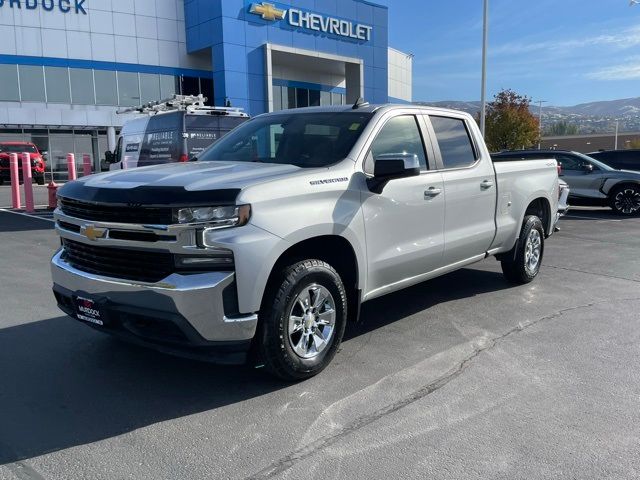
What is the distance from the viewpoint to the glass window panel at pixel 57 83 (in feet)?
100

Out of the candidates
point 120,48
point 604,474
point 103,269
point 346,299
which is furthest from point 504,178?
point 120,48

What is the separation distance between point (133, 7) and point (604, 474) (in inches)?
1335

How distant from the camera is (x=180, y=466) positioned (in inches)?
118

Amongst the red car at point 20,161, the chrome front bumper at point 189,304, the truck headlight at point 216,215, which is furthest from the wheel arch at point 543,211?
the red car at point 20,161

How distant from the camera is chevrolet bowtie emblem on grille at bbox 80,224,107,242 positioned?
12.2 ft

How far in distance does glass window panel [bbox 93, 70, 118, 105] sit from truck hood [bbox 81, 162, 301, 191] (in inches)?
1197

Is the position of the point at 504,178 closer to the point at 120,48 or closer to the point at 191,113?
the point at 191,113

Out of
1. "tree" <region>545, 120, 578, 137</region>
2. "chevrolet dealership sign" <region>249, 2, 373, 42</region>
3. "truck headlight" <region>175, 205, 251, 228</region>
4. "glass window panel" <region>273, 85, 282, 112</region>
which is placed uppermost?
"chevrolet dealership sign" <region>249, 2, 373, 42</region>

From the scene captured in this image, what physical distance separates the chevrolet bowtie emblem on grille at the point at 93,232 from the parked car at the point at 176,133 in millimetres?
7626

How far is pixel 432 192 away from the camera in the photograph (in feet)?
16.5

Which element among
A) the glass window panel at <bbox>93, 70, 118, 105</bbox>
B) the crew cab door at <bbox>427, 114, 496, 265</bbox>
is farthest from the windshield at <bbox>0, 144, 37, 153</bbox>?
the crew cab door at <bbox>427, 114, 496, 265</bbox>

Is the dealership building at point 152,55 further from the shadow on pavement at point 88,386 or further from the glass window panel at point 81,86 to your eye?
the shadow on pavement at point 88,386

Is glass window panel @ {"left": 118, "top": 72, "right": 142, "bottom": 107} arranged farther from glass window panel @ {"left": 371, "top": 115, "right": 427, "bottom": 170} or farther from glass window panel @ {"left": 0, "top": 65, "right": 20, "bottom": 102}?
glass window panel @ {"left": 371, "top": 115, "right": 427, "bottom": 170}

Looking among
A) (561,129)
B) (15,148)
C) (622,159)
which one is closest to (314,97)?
(15,148)
